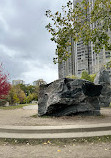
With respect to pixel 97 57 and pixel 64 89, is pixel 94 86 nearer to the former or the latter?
pixel 64 89

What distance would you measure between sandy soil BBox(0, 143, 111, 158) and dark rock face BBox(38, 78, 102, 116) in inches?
176

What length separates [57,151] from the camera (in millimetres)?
4461

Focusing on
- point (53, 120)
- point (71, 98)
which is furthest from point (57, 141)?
point (71, 98)

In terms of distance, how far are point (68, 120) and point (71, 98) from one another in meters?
1.53

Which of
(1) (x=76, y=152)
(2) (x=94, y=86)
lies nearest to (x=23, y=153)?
(1) (x=76, y=152)

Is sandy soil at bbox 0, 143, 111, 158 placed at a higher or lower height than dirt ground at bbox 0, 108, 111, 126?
lower

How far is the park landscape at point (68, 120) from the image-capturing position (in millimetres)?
4633

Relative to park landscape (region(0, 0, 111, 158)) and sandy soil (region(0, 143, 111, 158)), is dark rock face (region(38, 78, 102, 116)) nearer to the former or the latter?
park landscape (region(0, 0, 111, 158))

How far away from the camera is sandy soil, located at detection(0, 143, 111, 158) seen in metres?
4.13

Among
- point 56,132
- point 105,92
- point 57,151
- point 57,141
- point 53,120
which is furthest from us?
point 105,92

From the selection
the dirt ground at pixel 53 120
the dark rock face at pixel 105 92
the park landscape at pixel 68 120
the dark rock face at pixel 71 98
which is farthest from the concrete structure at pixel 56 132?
the dark rock face at pixel 105 92

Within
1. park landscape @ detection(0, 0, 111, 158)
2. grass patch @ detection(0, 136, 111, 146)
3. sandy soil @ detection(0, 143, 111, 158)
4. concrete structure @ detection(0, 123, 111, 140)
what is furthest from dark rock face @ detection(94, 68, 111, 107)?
sandy soil @ detection(0, 143, 111, 158)

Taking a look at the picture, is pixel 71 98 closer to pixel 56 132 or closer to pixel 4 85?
pixel 56 132

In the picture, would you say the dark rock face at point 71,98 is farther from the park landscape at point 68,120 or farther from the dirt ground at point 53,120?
the dirt ground at point 53,120
